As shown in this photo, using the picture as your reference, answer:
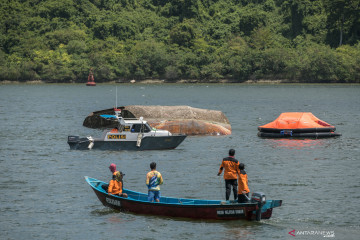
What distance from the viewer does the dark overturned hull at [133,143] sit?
42.7 m

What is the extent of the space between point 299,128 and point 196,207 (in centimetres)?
2800

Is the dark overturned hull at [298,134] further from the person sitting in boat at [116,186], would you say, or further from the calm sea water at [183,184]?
the person sitting in boat at [116,186]

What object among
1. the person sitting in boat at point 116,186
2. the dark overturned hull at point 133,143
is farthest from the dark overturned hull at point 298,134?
the person sitting in boat at point 116,186

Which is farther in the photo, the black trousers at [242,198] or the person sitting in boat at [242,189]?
the black trousers at [242,198]

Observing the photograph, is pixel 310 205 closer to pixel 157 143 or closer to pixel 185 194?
pixel 185 194

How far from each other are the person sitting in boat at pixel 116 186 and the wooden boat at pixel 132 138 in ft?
50.7

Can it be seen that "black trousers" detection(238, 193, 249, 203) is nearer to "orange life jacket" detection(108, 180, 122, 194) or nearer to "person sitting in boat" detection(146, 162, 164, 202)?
"person sitting in boat" detection(146, 162, 164, 202)

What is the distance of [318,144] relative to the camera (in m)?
49.4

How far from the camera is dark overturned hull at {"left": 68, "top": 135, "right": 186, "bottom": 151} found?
42.7 meters

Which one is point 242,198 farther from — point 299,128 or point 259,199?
point 299,128

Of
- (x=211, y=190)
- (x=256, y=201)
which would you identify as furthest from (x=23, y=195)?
(x=256, y=201)

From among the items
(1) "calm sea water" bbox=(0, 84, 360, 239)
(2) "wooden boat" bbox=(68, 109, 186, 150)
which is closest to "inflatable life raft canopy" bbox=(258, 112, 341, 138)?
(1) "calm sea water" bbox=(0, 84, 360, 239)

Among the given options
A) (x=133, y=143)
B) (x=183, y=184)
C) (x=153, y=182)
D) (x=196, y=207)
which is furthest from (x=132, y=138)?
(x=196, y=207)

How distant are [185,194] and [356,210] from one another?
7748 millimetres
